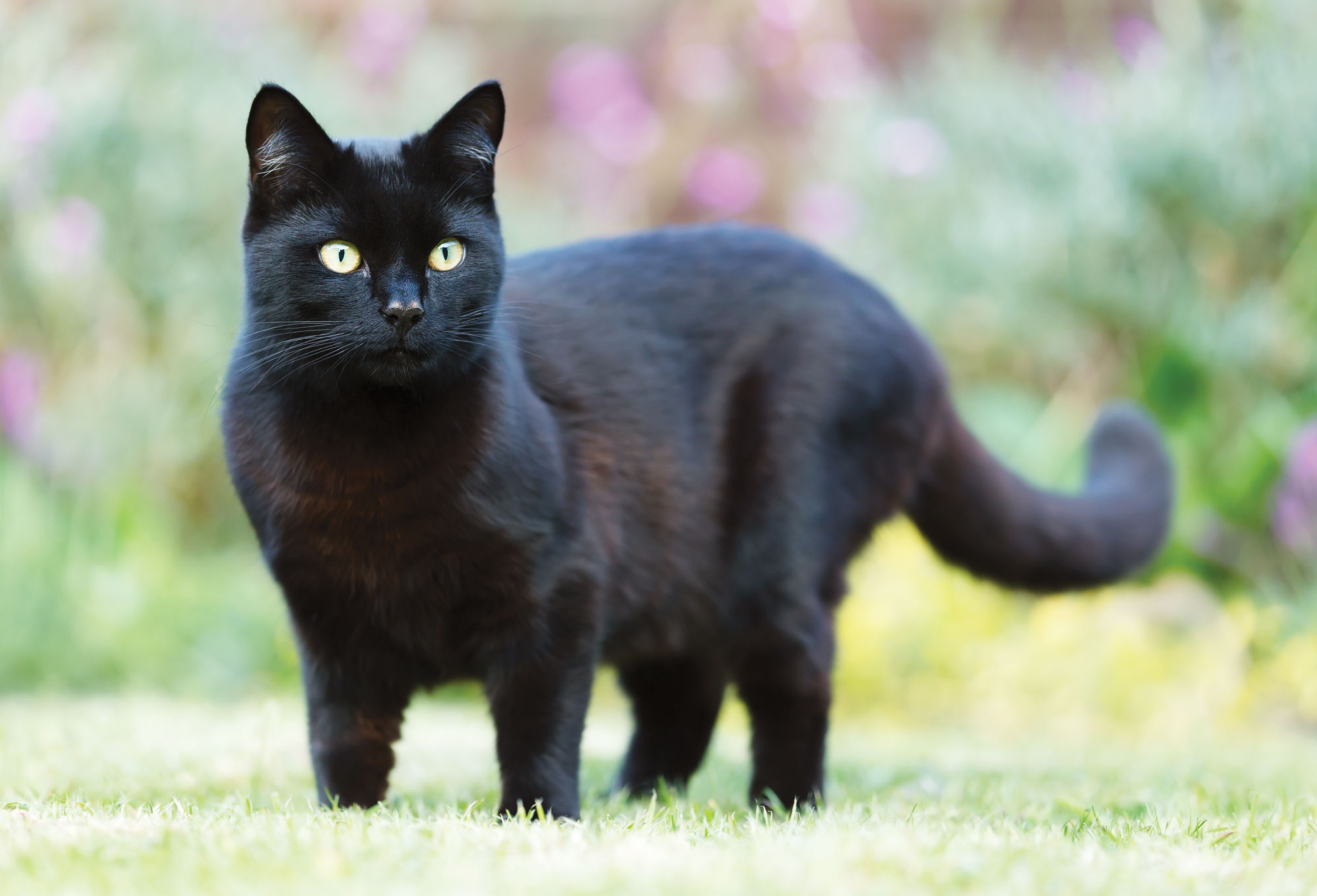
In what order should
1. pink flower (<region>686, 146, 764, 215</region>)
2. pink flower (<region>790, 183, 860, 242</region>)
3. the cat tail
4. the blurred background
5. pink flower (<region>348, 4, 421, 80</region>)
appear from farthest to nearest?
pink flower (<region>686, 146, 764, 215</region>) < pink flower (<region>348, 4, 421, 80</region>) < pink flower (<region>790, 183, 860, 242</region>) < the blurred background < the cat tail

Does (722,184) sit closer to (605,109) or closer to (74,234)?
(605,109)

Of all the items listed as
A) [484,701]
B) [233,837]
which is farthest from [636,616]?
[233,837]

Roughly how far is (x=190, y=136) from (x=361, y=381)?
4.33 meters

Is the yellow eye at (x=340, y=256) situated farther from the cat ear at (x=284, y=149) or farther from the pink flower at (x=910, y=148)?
the pink flower at (x=910, y=148)

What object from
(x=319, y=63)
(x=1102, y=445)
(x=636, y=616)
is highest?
(x=319, y=63)

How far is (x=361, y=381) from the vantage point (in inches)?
87.7

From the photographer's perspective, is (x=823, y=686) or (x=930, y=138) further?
(x=930, y=138)

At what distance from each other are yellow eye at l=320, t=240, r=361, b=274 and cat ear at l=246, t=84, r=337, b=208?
4.3 inches

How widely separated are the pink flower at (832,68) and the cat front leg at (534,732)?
5.62 meters

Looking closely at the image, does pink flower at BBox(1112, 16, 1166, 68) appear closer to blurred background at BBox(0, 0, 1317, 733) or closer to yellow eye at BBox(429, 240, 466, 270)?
blurred background at BBox(0, 0, 1317, 733)

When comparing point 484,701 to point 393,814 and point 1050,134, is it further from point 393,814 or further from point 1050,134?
point 1050,134

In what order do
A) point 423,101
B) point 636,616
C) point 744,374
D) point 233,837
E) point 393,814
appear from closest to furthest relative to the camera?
point 233,837
point 393,814
point 636,616
point 744,374
point 423,101

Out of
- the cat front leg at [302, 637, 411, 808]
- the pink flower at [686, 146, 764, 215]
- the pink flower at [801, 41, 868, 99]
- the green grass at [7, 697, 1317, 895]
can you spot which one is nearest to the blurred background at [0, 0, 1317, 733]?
the pink flower at [801, 41, 868, 99]

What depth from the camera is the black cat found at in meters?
2.22
